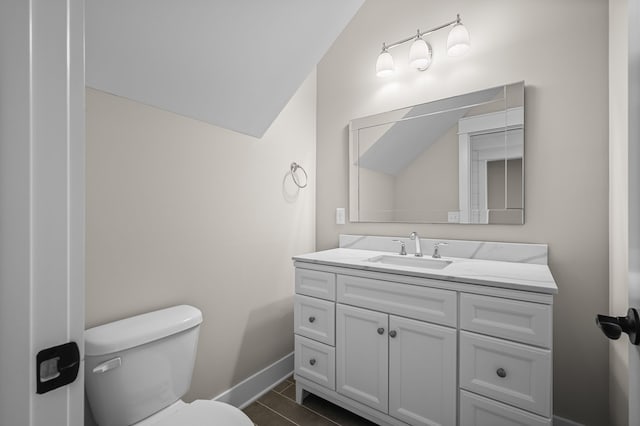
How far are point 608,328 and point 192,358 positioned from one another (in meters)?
1.39

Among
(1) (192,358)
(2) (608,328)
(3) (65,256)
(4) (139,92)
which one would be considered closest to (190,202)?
(4) (139,92)

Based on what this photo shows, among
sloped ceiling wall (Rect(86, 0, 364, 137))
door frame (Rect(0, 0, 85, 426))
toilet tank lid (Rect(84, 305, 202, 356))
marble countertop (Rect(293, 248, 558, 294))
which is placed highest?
sloped ceiling wall (Rect(86, 0, 364, 137))

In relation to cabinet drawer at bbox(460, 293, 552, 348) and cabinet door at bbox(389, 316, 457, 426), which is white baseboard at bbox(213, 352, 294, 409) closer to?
cabinet door at bbox(389, 316, 457, 426)

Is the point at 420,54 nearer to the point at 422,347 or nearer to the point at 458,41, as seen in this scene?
the point at 458,41

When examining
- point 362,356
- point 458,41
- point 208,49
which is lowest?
point 362,356

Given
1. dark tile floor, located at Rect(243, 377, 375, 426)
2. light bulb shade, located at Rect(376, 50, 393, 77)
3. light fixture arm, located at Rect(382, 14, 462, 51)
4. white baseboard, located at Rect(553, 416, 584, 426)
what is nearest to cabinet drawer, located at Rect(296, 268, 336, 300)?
dark tile floor, located at Rect(243, 377, 375, 426)

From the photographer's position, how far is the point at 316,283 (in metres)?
1.70

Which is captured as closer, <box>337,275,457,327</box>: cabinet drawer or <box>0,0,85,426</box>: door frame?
<box>0,0,85,426</box>: door frame

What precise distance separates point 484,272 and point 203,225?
4.56 ft

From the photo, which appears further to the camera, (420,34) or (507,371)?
(420,34)

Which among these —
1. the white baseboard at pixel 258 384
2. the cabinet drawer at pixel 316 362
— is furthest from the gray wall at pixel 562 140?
the white baseboard at pixel 258 384

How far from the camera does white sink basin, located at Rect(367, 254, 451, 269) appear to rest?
5.54 feet

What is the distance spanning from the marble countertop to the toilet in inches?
29.9

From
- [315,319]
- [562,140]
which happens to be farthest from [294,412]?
[562,140]
